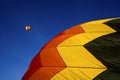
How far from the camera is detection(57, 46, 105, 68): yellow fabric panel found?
502cm

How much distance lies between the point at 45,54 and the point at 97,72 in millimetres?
1439

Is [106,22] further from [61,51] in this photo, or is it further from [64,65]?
[64,65]

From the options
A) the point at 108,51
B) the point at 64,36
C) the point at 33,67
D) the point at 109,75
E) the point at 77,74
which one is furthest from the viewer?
the point at 64,36

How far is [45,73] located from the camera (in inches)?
205

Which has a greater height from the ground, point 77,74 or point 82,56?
point 82,56

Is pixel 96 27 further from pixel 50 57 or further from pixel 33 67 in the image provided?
pixel 33 67

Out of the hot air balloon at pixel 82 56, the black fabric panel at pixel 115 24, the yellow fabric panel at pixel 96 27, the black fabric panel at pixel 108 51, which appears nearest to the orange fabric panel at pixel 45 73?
the hot air balloon at pixel 82 56

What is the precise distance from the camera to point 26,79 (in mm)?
5711

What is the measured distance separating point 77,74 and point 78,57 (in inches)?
19.4

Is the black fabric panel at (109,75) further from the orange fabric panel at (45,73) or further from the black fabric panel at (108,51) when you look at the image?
the orange fabric panel at (45,73)

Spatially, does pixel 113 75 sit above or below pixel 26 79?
below

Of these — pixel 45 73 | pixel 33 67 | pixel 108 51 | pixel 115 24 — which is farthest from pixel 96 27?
pixel 45 73

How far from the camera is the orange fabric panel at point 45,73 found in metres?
5.11

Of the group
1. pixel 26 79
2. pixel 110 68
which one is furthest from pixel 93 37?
pixel 26 79
